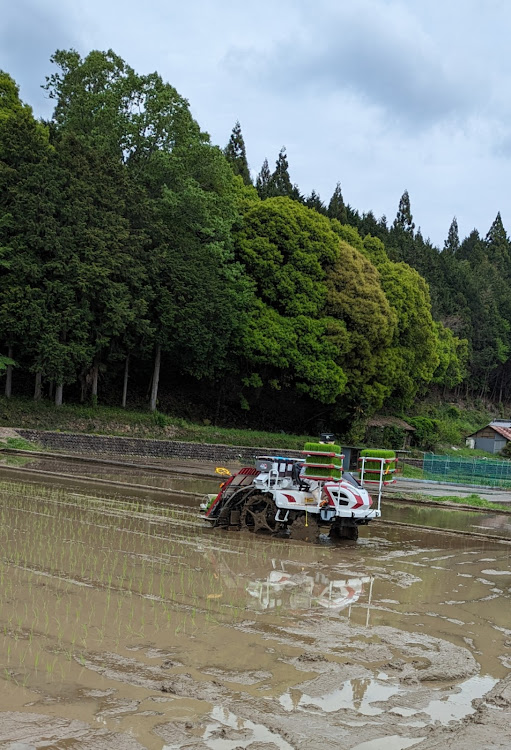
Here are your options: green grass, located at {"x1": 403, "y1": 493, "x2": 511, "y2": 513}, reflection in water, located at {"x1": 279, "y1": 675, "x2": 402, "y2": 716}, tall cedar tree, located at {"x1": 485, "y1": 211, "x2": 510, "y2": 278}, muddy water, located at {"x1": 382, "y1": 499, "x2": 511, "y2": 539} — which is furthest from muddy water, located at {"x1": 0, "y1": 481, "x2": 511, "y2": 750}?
tall cedar tree, located at {"x1": 485, "y1": 211, "x2": 510, "y2": 278}

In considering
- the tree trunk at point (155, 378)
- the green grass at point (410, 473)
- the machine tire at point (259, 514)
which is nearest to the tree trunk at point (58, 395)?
the tree trunk at point (155, 378)

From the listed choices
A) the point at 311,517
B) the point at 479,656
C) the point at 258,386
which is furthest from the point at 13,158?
the point at 479,656

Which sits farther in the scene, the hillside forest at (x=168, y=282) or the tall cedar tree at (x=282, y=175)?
the tall cedar tree at (x=282, y=175)

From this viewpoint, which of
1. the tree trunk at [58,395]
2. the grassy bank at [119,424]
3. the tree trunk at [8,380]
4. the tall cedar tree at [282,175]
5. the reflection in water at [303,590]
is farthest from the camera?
the tall cedar tree at [282,175]

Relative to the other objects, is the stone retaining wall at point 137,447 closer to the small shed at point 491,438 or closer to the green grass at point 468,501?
the green grass at point 468,501

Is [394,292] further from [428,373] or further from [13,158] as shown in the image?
[13,158]

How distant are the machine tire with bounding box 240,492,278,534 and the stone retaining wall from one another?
56.9ft

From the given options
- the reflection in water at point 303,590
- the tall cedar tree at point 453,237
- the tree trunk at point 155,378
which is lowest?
the reflection in water at point 303,590

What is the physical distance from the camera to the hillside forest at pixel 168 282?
31578mm

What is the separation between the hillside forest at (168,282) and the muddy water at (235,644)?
21530 mm

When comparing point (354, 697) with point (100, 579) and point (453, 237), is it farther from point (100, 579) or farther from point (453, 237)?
point (453, 237)

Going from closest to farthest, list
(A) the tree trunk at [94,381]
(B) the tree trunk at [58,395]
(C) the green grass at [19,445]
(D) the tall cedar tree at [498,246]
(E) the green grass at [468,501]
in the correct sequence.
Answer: (E) the green grass at [468,501] < (C) the green grass at [19,445] < (B) the tree trunk at [58,395] < (A) the tree trunk at [94,381] < (D) the tall cedar tree at [498,246]

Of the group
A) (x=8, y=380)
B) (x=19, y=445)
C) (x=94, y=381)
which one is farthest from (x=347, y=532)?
(x=94, y=381)

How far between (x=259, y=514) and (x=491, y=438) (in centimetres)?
4768
